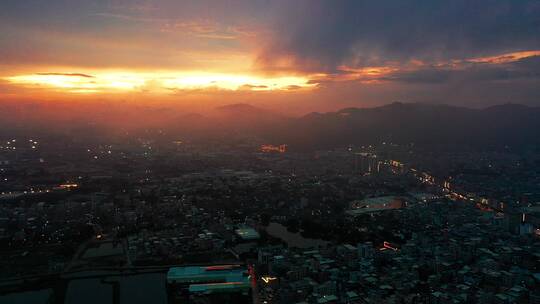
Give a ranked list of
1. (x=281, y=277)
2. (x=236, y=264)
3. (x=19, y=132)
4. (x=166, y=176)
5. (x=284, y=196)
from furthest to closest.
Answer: (x=19, y=132)
(x=166, y=176)
(x=284, y=196)
(x=236, y=264)
(x=281, y=277)

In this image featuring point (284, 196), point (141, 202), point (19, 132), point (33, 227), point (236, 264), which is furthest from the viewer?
point (19, 132)

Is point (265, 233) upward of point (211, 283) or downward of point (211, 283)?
upward

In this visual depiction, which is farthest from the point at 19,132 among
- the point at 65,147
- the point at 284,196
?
the point at 284,196

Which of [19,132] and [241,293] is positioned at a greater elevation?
[19,132]

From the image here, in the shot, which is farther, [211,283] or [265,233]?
[265,233]

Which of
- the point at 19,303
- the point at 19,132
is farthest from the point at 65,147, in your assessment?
Result: the point at 19,303

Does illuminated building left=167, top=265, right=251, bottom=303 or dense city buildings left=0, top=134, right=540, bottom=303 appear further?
dense city buildings left=0, top=134, right=540, bottom=303

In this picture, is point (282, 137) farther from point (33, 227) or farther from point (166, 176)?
point (33, 227)

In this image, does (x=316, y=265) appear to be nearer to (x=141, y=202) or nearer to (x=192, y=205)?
(x=192, y=205)

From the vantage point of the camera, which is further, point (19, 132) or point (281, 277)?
point (19, 132)

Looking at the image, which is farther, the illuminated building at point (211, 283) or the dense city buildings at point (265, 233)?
the dense city buildings at point (265, 233)
